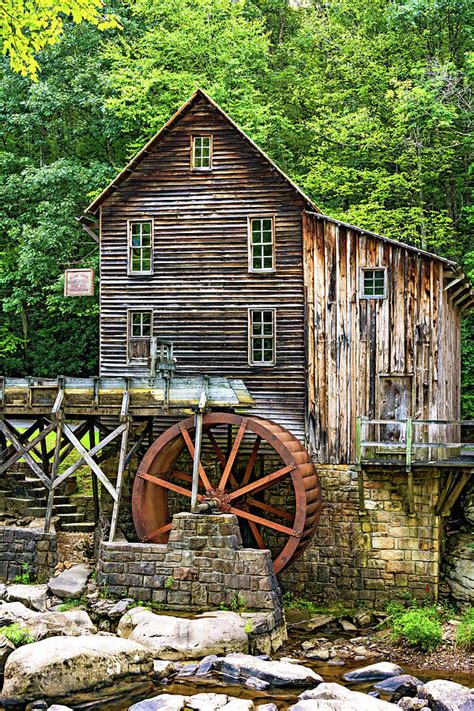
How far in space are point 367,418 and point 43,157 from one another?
16.4 meters

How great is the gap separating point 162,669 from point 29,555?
15.5 feet

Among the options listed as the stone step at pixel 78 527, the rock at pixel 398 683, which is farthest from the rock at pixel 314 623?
the stone step at pixel 78 527

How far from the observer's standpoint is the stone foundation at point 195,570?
52.2 ft

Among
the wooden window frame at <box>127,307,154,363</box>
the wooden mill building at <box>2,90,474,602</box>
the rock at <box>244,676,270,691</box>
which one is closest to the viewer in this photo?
the rock at <box>244,676,270,691</box>

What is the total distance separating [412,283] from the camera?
734 inches


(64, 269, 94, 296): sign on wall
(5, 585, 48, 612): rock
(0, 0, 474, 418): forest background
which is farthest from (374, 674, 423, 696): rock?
(0, 0, 474, 418): forest background

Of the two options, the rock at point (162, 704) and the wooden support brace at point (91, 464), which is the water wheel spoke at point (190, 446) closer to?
the wooden support brace at point (91, 464)

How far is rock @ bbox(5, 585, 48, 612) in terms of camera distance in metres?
16.0

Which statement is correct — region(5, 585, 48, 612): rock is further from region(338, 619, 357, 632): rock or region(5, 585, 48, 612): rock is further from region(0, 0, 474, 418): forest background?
region(0, 0, 474, 418): forest background

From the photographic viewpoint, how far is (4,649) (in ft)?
44.2

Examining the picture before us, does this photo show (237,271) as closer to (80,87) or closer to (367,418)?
(367,418)

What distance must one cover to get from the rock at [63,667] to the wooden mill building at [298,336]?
4.64m

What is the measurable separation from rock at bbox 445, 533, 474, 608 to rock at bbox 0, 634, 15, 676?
8587 mm

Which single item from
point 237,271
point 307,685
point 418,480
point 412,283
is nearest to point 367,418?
point 418,480
